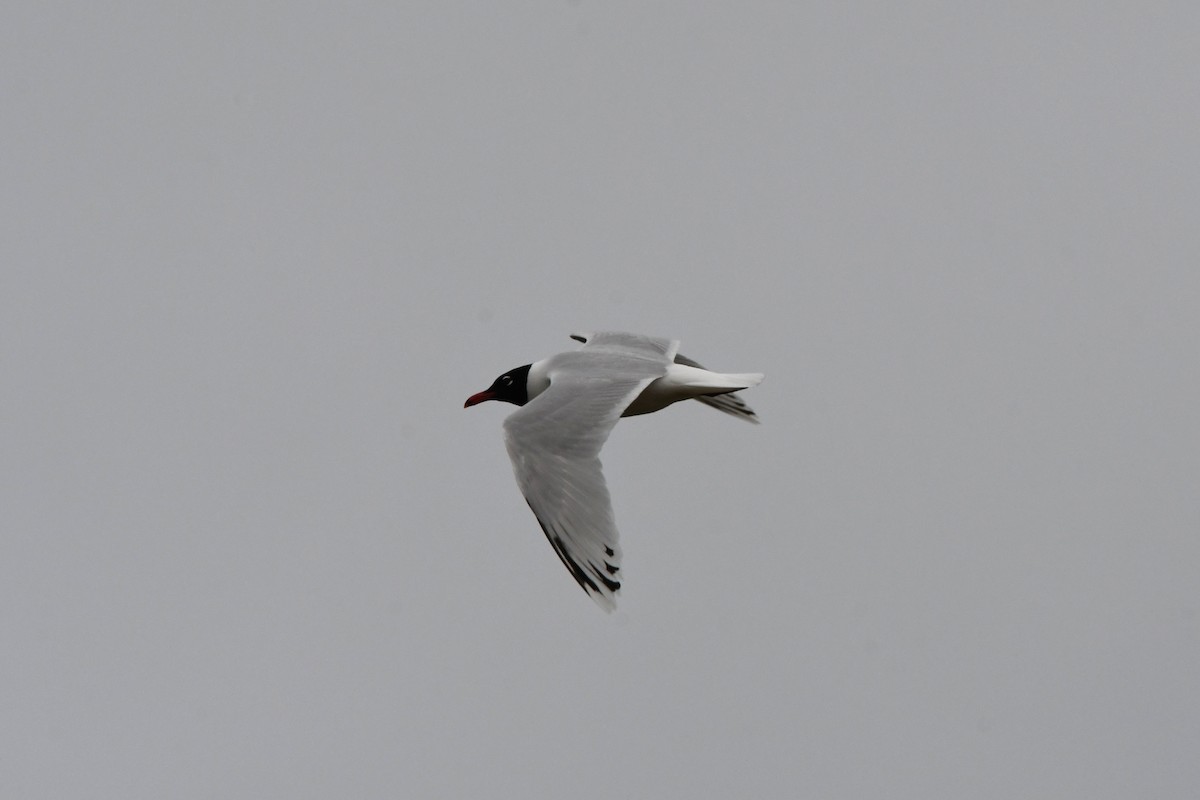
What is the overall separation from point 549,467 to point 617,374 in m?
1.42

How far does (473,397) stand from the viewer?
13.4m

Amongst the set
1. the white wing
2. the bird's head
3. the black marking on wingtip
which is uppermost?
the bird's head

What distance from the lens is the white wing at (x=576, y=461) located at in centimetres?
1022

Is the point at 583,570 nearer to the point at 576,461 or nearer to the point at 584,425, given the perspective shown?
the point at 576,461

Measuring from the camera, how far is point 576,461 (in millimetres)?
10594

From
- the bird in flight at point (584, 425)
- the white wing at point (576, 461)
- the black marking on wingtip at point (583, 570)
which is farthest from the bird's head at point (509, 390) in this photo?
the black marking on wingtip at point (583, 570)

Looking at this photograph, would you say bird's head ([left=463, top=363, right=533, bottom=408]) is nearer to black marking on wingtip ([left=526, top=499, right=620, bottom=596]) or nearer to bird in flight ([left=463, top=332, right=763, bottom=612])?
bird in flight ([left=463, top=332, right=763, bottom=612])

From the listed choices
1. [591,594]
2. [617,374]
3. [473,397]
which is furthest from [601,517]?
[473,397]

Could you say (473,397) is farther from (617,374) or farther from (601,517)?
(601,517)

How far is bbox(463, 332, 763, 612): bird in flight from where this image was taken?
10.2 m

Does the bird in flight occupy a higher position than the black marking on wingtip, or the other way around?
the bird in flight

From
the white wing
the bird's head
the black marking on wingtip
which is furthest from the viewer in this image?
the bird's head

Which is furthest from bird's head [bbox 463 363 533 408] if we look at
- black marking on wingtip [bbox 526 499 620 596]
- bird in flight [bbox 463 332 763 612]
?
black marking on wingtip [bbox 526 499 620 596]

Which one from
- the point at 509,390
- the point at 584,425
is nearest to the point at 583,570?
the point at 584,425
